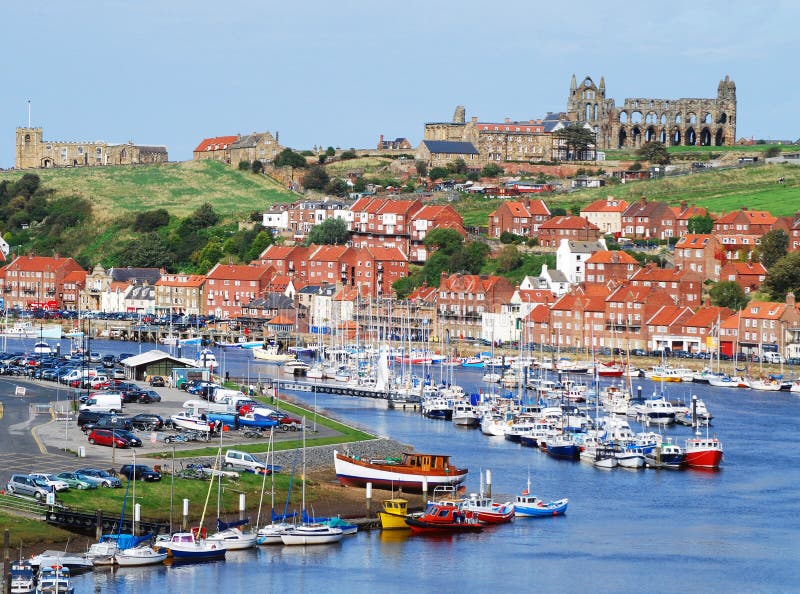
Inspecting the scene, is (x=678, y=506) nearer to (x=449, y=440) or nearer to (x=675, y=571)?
(x=675, y=571)

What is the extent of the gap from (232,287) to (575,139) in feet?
139

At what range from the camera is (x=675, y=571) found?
4562 centimetres

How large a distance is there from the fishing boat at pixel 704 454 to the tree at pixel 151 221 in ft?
309

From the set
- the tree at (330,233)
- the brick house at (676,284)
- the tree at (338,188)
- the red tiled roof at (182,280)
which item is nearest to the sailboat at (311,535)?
the brick house at (676,284)

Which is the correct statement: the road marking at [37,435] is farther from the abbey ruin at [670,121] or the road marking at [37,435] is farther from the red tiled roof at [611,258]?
the abbey ruin at [670,121]

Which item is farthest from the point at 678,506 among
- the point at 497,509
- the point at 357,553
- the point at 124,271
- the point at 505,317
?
the point at 124,271

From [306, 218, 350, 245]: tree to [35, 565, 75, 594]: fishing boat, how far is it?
92166 mm

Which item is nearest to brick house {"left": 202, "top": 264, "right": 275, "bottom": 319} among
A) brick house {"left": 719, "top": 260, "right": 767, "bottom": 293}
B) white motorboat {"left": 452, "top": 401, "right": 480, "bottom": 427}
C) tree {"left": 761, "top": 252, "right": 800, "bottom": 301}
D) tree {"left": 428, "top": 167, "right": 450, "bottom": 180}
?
tree {"left": 428, "top": 167, "right": 450, "bottom": 180}

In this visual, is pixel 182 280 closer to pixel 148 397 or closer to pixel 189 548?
pixel 148 397

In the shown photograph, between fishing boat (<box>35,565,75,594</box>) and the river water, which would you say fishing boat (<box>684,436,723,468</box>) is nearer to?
the river water

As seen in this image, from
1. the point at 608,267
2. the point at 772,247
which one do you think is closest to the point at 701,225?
the point at 608,267

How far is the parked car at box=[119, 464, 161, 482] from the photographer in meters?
47.9

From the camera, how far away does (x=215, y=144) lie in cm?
17250

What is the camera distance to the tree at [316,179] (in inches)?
5994
